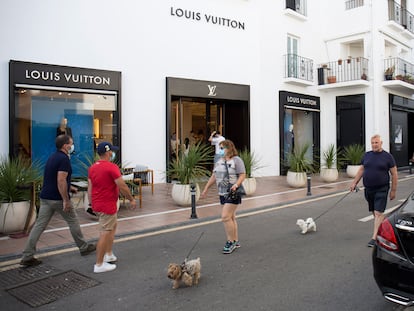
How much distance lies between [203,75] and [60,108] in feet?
18.2

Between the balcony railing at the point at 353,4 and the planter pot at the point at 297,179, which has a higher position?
the balcony railing at the point at 353,4

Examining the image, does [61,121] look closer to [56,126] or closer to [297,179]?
[56,126]

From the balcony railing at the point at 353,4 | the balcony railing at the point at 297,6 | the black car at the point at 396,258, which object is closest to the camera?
the black car at the point at 396,258

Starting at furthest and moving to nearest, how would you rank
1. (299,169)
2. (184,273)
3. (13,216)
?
(299,169), (13,216), (184,273)

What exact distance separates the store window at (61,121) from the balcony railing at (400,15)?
16.1 metres

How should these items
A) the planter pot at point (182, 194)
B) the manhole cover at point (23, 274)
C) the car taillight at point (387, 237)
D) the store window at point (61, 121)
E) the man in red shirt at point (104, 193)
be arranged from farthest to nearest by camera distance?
the store window at point (61, 121), the planter pot at point (182, 194), the man in red shirt at point (104, 193), the manhole cover at point (23, 274), the car taillight at point (387, 237)

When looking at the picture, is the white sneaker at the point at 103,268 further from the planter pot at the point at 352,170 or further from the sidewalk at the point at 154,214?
the planter pot at the point at 352,170

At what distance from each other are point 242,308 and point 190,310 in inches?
20.3

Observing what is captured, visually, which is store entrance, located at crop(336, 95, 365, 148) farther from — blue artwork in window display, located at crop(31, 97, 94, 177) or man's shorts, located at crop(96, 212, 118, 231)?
man's shorts, located at crop(96, 212, 118, 231)

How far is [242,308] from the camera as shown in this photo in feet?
12.7

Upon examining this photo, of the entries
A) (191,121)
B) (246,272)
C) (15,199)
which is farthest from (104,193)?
(191,121)

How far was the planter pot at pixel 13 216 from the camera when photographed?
6.92 m

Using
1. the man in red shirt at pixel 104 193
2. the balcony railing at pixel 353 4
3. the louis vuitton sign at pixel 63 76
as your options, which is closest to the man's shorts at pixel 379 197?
the man in red shirt at pixel 104 193

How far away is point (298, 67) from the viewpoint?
1861cm
